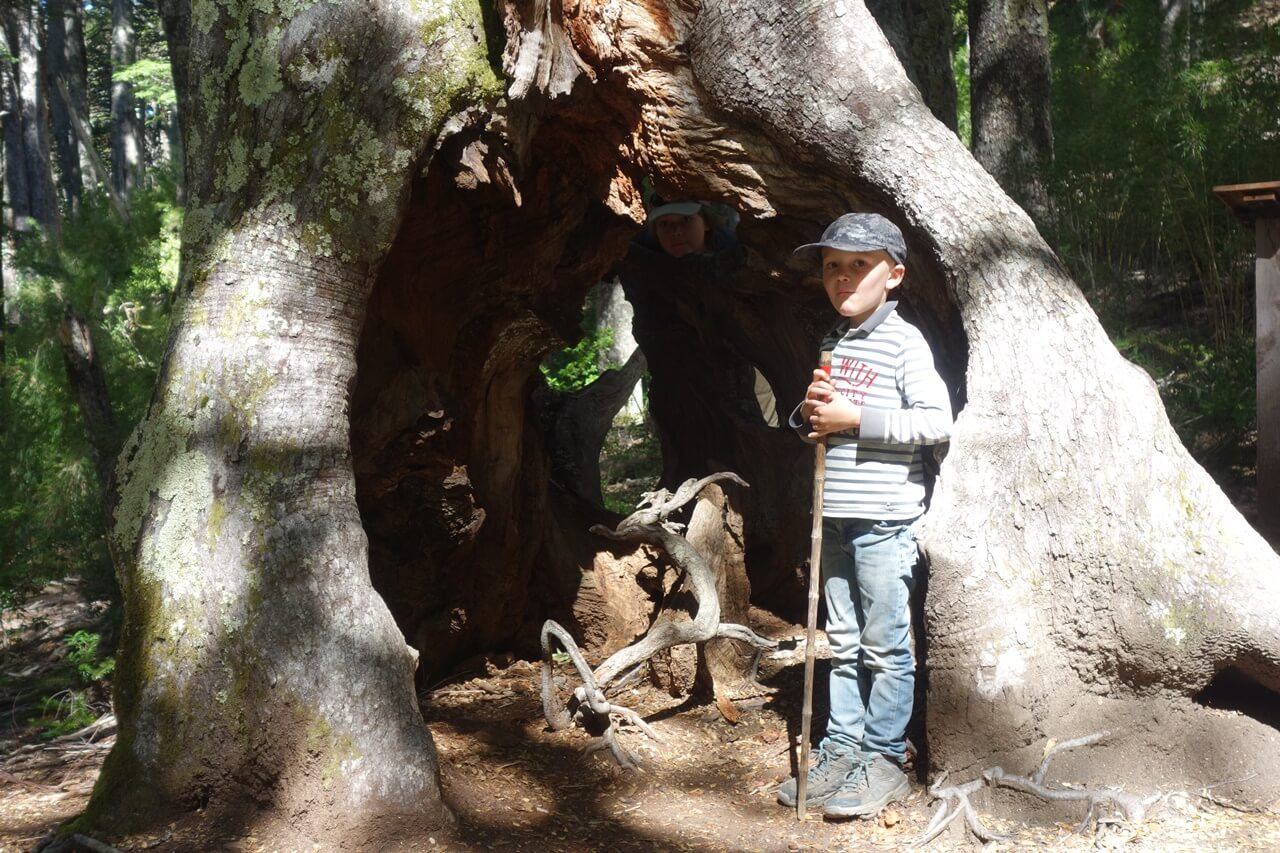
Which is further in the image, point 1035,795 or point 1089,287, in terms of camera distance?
point 1089,287

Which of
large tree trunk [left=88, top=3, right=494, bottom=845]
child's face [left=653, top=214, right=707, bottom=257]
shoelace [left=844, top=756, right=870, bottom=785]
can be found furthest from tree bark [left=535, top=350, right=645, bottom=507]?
shoelace [left=844, top=756, right=870, bottom=785]

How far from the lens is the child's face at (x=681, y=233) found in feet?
18.5

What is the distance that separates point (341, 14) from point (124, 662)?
7.28ft

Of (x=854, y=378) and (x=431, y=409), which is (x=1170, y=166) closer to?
(x=854, y=378)

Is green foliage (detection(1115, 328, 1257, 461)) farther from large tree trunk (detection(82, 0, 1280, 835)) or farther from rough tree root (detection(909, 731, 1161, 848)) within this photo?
rough tree root (detection(909, 731, 1161, 848))

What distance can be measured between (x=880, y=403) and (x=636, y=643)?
5.39ft

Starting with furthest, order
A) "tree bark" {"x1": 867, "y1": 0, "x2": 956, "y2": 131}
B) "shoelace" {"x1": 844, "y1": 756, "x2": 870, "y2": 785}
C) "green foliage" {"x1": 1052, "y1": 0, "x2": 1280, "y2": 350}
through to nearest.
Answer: "tree bark" {"x1": 867, "y1": 0, "x2": 956, "y2": 131} < "green foliage" {"x1": 1052, "y1": 0, "x2": 1280, "y2": 350} < "shoelace" {"x1": 844, "y1": 756, "x2": 870, "y2": 785}

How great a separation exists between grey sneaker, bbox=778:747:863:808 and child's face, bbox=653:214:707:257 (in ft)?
9.75

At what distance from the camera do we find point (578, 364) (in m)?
12.2

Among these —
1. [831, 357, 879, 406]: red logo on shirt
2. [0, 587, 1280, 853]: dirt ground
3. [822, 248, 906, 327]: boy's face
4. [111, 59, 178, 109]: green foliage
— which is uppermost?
[111, 59, 178, 109]: green foliage

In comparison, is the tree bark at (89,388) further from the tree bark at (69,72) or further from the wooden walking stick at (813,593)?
the tree bark at (69,72)

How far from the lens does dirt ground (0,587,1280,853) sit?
318 centimetres

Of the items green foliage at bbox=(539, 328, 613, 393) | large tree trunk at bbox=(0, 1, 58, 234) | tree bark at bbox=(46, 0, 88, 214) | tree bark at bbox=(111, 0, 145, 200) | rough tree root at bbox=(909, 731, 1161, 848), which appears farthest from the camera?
tree bark at bbox=(111, 0, 145, 200)

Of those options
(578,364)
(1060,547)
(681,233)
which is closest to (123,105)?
(578,364)
